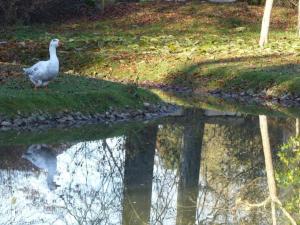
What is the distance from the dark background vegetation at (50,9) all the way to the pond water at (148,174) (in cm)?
2313

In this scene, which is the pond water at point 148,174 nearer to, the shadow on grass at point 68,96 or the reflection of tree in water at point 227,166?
the reflection of tree in water at point 227,166

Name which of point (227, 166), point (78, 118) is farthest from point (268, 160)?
point (78, 118)

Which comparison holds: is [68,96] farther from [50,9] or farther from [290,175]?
[50,9]

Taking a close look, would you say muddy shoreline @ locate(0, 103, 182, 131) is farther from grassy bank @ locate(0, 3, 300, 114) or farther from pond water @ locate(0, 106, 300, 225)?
pond water @ locate(0, 106, 300, 225)

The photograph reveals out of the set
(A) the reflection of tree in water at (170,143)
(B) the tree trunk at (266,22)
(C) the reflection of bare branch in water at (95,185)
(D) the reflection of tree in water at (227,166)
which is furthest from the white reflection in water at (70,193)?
(B) the tree trunk at (266,22)

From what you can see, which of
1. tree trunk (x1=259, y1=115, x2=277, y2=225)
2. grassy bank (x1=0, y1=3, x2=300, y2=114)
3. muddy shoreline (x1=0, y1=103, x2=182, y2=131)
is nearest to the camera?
tree trunk (x1=259, y1=115, x2=277, y2=225)

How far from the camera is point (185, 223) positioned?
11.9 m

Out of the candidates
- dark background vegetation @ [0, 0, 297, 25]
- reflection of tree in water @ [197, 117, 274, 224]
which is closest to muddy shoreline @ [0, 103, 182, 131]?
reflection of tree in water @ [197, 117, 274, 224]

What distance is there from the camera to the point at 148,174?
16.0m

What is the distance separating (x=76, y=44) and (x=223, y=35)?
8.46m

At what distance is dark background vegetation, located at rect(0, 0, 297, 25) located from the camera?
4438cm

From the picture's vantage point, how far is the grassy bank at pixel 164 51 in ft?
92.5

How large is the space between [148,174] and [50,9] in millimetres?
32629

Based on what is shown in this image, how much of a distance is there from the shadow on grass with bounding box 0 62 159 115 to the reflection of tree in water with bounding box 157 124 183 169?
1601mm
